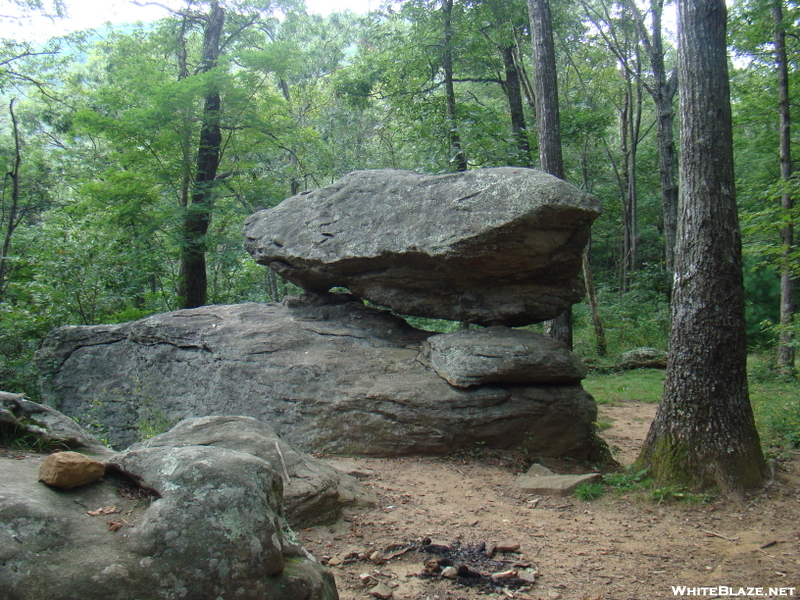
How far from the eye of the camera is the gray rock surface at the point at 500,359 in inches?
280

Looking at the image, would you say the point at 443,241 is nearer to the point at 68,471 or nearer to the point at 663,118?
the point at 68,471

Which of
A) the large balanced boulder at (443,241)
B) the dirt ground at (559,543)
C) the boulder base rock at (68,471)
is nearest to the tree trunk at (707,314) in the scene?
the dirt ground at (559,543)

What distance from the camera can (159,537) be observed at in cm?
243

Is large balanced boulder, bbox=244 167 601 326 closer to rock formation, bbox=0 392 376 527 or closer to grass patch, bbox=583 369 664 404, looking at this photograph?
rock formation, bbox=0 392 376 527

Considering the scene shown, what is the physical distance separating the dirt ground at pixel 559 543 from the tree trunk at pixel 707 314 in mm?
392

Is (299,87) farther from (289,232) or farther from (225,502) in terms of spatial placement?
(225,502)

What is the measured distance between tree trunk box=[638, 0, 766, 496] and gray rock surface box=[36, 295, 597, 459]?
188 centimetres

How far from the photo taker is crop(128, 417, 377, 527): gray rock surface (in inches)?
172

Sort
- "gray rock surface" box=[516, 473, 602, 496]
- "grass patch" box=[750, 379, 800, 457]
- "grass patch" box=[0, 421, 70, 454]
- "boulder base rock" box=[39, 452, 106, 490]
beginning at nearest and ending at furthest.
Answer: "boulder base rock" box=[39, 452, 106, 490] < "grass patch" box=[0, 421, 70, 454] < "gray rock surface" box=[516, 473, 602, 496] < "grass patch" box=[750, 379, 800, 457]

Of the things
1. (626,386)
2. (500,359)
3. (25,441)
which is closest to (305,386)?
(500,359)

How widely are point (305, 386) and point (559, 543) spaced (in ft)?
13.3

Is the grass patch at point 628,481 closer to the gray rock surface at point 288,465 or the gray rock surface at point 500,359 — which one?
the gray rock surface at point 500,359

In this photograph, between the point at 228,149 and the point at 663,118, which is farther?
the point at 663,118

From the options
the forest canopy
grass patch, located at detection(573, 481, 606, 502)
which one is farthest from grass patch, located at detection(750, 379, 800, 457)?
grass patch, located at detection(573, 481, 606, 502)
